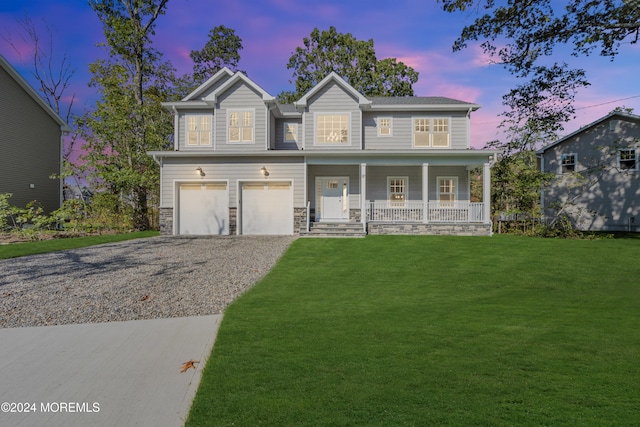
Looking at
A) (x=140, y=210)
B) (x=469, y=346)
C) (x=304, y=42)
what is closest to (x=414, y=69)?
(x=304, y=42)

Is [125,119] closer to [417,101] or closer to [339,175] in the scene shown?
[339,175]

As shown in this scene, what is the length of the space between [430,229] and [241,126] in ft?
32.0

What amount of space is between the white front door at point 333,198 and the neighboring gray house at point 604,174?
37.6 ft

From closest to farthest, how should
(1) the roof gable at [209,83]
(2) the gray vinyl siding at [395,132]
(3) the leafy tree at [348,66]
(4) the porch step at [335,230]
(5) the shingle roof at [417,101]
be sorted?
(4) the porch step at [335,230] < (1) the roof gable at [209,83] < (2) the gray vinyl siding at [395,132] < (5) the shingle roof at [417,101] < (3) the leafy tree at [348,66]

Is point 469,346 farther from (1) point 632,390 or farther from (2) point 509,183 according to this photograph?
(2) point 509,183

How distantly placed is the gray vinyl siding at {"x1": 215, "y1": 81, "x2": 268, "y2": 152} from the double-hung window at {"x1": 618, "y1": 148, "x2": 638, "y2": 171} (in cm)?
1918

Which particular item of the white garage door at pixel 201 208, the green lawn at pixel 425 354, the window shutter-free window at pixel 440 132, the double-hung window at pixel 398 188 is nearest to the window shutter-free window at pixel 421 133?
the window shutter-free window at pixel 440 132

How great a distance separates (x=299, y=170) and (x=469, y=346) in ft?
43.6

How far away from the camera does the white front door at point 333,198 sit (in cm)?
1783

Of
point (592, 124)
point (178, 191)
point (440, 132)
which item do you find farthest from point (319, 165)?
point (592, 124)

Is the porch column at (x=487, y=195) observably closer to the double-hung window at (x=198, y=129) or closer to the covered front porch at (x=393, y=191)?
the covered front porch at (x=393, y=191)

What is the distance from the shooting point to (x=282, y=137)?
60.5ft

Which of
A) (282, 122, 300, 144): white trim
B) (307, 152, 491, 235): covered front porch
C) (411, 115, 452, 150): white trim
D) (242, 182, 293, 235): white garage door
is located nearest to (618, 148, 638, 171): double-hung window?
(307, 152, 491, 235): covered front porch

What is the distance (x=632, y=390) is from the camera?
Result: 2.98 metres
